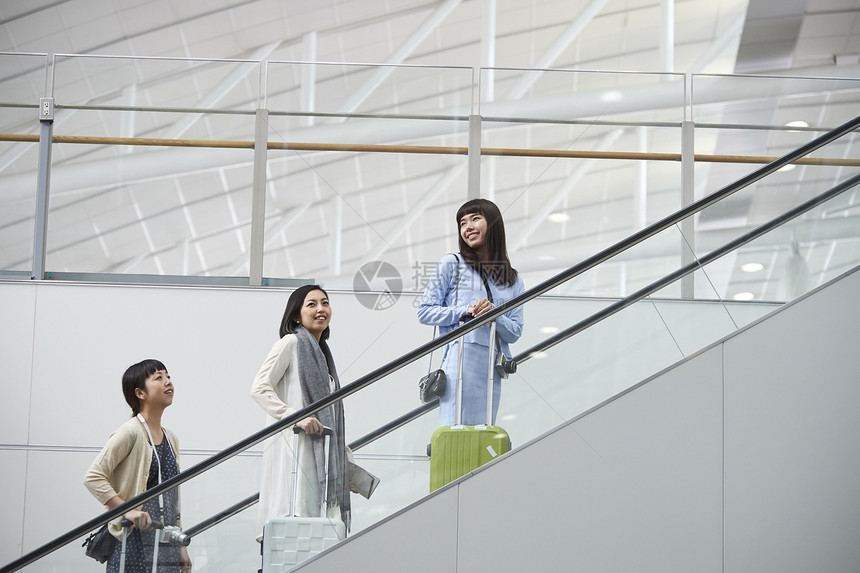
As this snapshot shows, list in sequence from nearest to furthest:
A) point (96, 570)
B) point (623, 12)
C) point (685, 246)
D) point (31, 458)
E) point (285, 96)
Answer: point (96, 570) → point (685, 246) → point (31, 458) → point (285, 96) → point (623, 12)

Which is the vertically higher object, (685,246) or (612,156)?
(612,156)

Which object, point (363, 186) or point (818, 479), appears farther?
point (363, 186)

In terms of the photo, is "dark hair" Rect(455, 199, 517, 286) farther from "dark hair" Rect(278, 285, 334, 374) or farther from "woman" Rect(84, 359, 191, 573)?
"woman" Rect(84, 359, 191, 573)

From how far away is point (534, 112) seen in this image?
26.3 feet

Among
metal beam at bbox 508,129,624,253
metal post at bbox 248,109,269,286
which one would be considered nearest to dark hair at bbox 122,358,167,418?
metal post at bbox 248,109,269,286

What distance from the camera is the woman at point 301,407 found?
462 centimetres

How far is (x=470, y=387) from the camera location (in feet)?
15.5

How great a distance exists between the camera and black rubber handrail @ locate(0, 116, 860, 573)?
457 cm

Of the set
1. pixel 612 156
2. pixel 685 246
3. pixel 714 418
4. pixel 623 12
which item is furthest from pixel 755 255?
pixel 623 12

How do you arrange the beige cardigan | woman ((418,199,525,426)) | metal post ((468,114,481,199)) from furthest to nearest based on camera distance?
metal post ((468,114,481,199))
woman ((418,199,525,426))
the beige cardigan

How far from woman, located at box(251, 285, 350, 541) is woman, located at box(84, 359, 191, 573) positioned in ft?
1.30

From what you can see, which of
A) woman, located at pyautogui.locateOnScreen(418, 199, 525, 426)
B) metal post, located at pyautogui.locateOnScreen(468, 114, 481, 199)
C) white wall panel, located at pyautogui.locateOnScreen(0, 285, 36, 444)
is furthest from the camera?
metal post, located at pyautogui.locateOnScreen(468, 114, 481, 199)

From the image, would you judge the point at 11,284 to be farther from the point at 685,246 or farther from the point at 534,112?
the point at 685,246

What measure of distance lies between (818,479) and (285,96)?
15.3 ft
